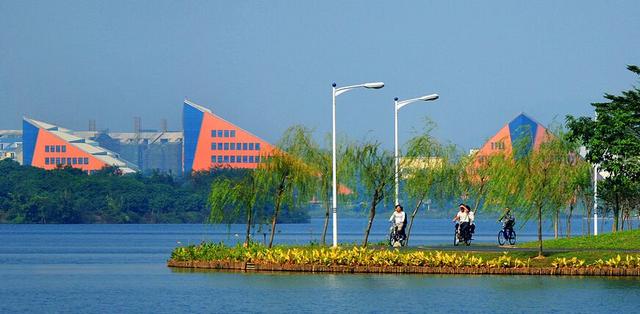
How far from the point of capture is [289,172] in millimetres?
48656

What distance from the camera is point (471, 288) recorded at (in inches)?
1405

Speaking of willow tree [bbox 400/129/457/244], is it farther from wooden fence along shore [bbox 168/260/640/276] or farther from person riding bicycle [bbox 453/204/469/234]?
wooden fence along shore [bbox 168/260/640/276]

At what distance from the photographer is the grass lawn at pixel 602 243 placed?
4566 cm

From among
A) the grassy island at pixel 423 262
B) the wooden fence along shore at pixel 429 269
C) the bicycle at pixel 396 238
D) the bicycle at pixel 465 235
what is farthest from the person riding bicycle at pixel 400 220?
the wooden fence along shore at pixel 429 269

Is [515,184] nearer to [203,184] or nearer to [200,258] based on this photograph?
[200,258]

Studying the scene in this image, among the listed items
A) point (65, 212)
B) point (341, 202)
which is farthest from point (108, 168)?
point (341, 202)

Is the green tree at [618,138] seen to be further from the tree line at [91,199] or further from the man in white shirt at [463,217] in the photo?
the tree line at [91,199]

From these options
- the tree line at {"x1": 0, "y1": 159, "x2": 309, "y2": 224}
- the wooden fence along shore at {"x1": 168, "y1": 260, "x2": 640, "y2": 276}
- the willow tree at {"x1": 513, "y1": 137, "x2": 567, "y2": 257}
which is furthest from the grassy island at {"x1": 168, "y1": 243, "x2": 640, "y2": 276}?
the tree line at {"x1": 0, "y1": 159, "x2": 309, "y2": 224}

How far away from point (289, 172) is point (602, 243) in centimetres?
1021

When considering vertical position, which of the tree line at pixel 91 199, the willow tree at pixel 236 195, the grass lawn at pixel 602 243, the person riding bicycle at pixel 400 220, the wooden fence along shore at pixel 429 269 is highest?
the tree line at pixel 91 199

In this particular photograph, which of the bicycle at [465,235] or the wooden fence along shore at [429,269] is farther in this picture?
the bicycle at [465,235]

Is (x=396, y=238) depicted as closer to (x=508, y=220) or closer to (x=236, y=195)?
(x=508, y=220)

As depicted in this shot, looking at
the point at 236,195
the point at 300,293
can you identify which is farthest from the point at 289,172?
the point at 300,293

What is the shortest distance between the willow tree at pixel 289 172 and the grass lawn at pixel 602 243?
7.30 metres
